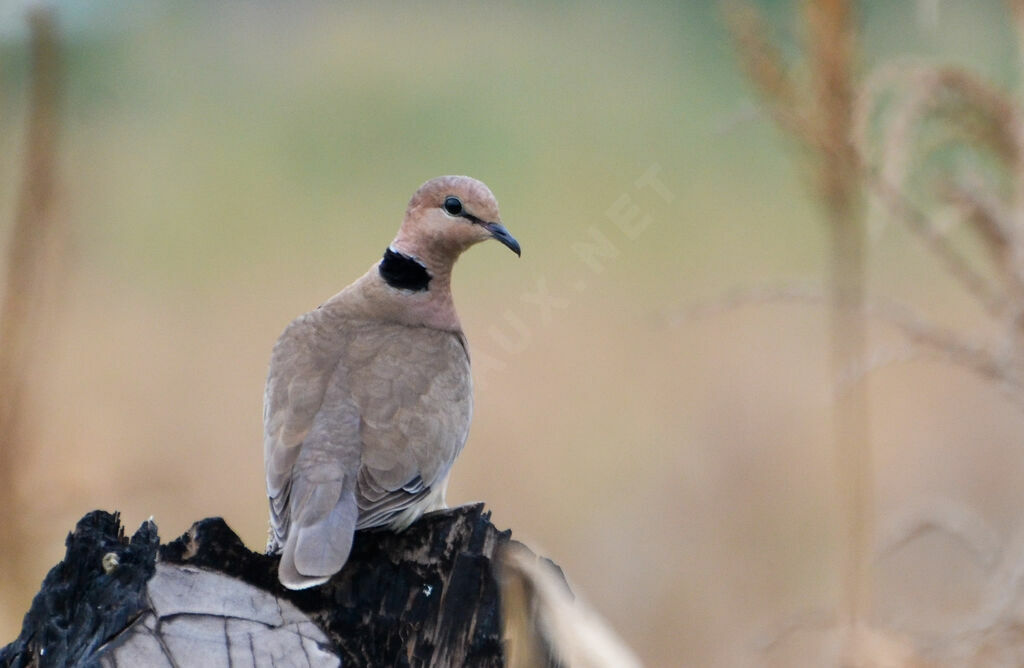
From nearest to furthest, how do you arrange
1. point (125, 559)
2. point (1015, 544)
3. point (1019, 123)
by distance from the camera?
1. point (125, 559)
2. point (1019, 123)
3. point (1015, 544)

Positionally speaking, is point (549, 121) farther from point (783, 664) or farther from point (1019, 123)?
point (1019, 123)

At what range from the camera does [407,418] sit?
3.75 meters

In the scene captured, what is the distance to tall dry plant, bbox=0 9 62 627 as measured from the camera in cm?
343

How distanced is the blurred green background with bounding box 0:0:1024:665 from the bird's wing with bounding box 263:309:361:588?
0.55 m

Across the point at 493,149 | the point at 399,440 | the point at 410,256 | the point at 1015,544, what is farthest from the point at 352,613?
the point at 493,149

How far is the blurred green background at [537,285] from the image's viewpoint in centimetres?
A: 640

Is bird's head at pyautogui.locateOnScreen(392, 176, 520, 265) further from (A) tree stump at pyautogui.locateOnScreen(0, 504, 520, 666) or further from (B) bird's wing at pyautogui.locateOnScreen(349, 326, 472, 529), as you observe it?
(A) tree stump at pyautogui.locateOnScreen(0, 504, 520, 666)

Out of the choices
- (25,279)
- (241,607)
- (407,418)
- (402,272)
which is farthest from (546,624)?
(402,272)

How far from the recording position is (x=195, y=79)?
37.4ft

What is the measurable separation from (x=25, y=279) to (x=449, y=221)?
4.43 ft

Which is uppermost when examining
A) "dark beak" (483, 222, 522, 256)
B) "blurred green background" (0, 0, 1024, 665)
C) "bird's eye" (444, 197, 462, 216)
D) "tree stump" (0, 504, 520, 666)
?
"blurred green background" (0, 0, 1024, 665)

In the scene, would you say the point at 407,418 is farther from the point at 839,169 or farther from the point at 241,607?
the point at 839,169

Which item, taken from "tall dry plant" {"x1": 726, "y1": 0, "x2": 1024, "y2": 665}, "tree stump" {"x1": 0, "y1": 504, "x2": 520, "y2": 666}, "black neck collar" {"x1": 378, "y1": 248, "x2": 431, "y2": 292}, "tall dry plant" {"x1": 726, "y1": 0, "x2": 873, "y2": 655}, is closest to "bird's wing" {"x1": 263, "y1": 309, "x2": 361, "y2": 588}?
"tree stump" {"x1": 0, "y1": 504, "x2": 520, "y2": 666}

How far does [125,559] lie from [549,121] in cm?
882
